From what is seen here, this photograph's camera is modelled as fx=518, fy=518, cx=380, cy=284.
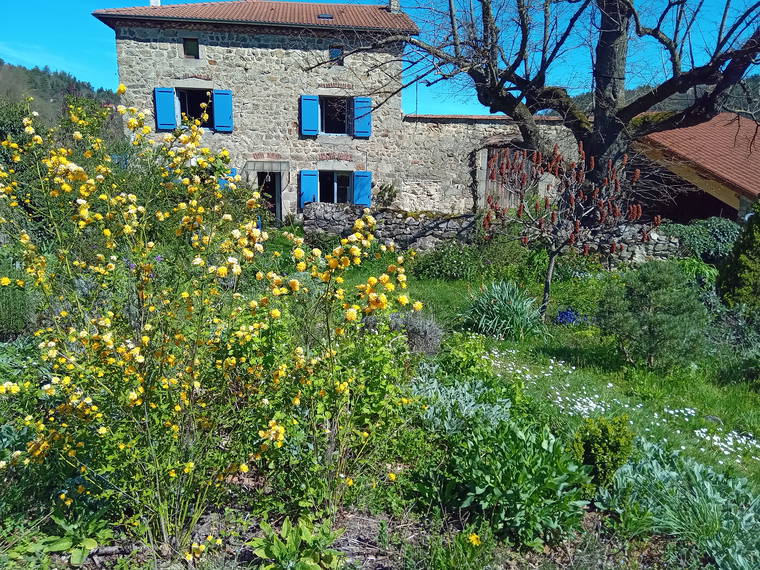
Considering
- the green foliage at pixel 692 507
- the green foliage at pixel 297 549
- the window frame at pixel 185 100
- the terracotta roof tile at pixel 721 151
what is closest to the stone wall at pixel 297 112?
the window frame at pixel 185 100

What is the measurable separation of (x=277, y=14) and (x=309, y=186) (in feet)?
16.9

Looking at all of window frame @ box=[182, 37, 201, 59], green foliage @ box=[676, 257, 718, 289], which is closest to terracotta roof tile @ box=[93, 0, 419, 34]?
window frame @ box=[182, 37, 201, 59]

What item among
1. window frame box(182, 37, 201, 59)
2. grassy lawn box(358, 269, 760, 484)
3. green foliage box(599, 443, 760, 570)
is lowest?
grassy lawn box(358, 269, 760, 484)

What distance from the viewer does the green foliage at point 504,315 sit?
6363mm

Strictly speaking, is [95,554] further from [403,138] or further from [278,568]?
[403,138]

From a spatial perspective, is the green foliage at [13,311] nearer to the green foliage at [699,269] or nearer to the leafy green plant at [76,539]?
the leafy green plant at [76,539]

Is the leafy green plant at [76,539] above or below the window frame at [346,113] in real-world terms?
below

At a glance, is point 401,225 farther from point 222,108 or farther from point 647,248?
point 222,108

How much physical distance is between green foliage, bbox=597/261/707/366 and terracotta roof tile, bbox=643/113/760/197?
23.1ft

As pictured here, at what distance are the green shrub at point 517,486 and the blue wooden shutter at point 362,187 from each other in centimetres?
1257

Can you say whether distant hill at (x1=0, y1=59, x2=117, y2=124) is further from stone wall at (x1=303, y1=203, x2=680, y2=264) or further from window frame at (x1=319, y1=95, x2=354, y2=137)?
stone wall at (x1=303, y1=203, x2=680, y2=264)

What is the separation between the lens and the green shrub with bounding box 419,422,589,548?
2670 millimetres

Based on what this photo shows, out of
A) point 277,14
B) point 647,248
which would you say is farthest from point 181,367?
point 277,14

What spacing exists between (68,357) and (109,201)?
2.30 feet
